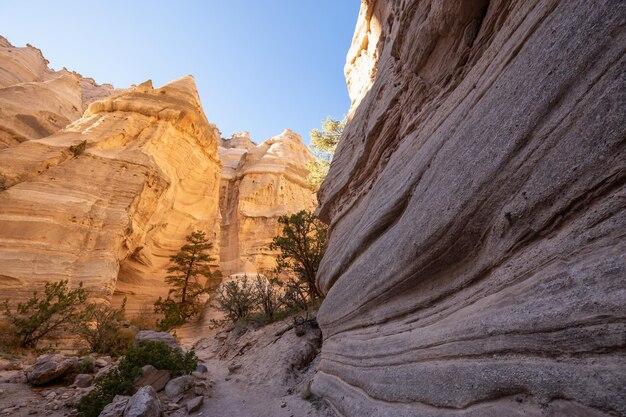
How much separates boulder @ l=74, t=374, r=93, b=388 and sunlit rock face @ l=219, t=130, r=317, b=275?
2193 centimetres

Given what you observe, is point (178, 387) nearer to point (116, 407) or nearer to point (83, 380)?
point (116, 407)

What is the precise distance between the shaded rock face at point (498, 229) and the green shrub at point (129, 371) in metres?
3.81

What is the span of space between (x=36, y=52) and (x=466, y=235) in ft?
224

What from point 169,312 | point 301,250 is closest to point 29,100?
point 169,312

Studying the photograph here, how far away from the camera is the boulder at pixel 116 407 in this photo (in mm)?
5051

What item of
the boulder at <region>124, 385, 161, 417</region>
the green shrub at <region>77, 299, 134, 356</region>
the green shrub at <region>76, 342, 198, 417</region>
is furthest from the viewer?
the green shrub at <region>77, 299, 134, 356</region>

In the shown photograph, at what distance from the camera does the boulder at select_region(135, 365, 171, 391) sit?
21.5 feet

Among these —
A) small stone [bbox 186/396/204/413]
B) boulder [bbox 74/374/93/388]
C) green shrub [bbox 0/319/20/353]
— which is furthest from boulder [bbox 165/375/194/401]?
green shrub [bbox 0/319/20/353]

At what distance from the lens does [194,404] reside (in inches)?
243

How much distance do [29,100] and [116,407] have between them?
33.3m

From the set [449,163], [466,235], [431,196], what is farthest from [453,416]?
[449,163]

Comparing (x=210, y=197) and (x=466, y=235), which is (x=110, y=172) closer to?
(x=210, y=197)

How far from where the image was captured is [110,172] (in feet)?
64.1

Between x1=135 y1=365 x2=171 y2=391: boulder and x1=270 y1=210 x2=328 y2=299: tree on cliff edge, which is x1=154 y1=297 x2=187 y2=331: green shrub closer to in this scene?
x1=270 y1=210 x2=328 y2=299: tree on cliff edge
